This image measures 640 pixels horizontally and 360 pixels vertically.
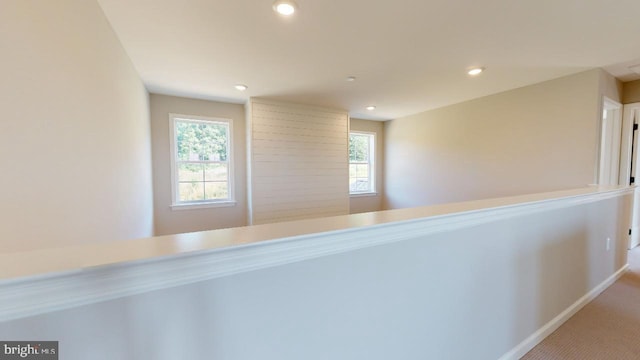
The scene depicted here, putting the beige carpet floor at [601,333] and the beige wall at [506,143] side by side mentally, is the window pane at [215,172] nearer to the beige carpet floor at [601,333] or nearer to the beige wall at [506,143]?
the beige wall at [506,143]

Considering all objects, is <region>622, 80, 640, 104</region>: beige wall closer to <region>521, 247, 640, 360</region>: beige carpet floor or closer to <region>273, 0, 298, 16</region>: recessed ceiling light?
<region>521, 247, 640, 360</region>: beige carpet floor

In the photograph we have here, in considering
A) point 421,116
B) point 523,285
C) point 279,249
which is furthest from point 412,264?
point 421,116

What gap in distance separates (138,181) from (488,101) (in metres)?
4.89

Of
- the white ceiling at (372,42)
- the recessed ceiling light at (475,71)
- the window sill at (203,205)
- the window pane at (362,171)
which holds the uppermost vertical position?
the white ceiling at (372,42)

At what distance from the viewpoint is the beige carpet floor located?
1740mm

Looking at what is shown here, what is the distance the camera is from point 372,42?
238cm

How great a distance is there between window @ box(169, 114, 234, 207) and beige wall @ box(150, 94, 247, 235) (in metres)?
0.09

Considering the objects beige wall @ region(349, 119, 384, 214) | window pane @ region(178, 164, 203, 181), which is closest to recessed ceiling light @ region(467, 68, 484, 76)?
beige wall @ region(349, 119, 384, 214)

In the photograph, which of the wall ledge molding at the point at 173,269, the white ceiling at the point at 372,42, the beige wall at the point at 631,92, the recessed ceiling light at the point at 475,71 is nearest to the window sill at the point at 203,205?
the white ceiling at the point at 372,42

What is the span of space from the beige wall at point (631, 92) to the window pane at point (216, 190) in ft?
19.0

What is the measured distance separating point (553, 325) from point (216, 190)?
437 cm

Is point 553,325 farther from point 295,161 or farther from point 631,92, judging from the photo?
point 295,161

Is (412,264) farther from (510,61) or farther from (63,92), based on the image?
(510,61)

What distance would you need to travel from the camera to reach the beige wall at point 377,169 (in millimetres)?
5973
